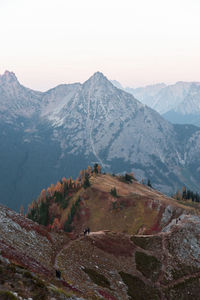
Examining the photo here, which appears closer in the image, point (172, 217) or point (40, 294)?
point (40, 294)

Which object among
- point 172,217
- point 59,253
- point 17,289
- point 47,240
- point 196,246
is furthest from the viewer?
point 172,217

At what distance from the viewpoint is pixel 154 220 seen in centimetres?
13175

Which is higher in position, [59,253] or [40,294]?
[40,294]

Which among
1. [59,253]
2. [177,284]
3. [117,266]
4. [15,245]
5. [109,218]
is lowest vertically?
[109,218]

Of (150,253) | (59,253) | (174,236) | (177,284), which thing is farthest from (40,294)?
(174,236)

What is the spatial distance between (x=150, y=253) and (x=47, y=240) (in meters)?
28.2

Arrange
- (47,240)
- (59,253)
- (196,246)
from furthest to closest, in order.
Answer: (196,246) → (47,240) → (59,253)

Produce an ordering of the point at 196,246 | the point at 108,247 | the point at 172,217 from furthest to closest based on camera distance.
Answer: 1. the point at 172,217
2. the point at 196,246
3. the point at 108,247

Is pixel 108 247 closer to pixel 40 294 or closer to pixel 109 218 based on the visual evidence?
pixel 40 294

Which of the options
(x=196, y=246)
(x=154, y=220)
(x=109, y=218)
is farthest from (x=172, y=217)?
(x=196, y=246)

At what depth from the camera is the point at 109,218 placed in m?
144

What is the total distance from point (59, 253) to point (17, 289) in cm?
2933

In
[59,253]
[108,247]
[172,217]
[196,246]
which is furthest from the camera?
[172,217]

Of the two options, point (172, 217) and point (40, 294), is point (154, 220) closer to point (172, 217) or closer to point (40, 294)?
point (172, 217)
